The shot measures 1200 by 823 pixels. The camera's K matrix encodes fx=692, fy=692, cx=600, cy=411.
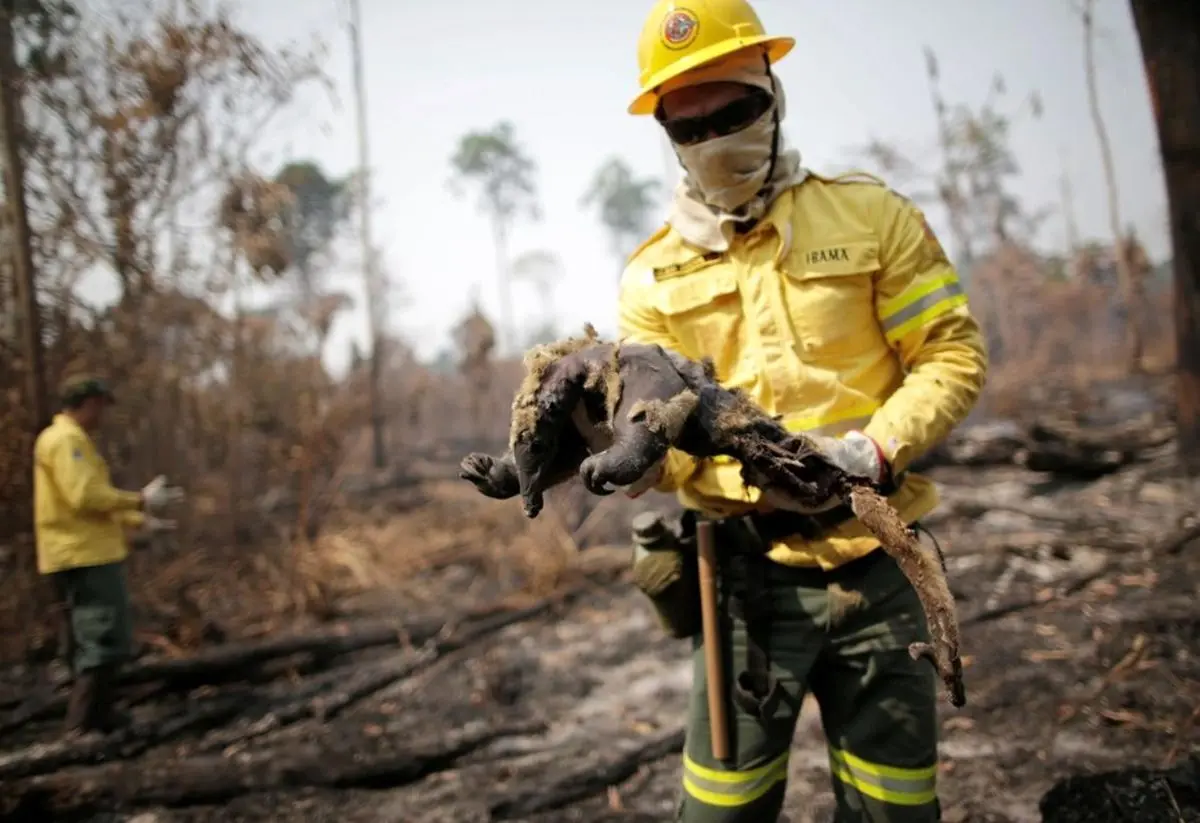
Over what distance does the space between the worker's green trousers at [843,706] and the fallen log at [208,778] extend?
2192 millimetres

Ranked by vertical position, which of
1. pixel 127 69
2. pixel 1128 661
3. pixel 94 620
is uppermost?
pixel 127 69

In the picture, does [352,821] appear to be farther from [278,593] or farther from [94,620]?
[278,593]

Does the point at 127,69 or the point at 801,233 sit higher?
the point at 127,69

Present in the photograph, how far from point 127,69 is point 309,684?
207 inches

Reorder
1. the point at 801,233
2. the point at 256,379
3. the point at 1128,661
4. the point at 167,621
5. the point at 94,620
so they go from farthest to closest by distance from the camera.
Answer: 1. the point at 256,379
2. the point at 167,621
3. the point at 94,620
4. the point at 1128,661
5. the point at 801,233

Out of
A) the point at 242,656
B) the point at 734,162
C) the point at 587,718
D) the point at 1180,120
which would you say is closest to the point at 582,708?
the point at 587,718

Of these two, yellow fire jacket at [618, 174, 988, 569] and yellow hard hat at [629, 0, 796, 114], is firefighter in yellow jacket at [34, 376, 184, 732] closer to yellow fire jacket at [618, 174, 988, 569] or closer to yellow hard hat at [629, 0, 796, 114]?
yellow fire jacket at [618, 174, 988, 569]

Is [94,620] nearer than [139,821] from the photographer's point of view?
No

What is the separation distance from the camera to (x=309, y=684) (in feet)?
14.8

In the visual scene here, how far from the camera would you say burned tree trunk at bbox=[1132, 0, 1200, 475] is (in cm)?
532

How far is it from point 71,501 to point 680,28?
4.22m

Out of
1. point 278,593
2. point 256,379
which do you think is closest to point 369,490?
point 256,379

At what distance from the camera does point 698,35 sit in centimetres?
156

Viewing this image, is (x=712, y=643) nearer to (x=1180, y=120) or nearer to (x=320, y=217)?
(x=1180, y=120)
